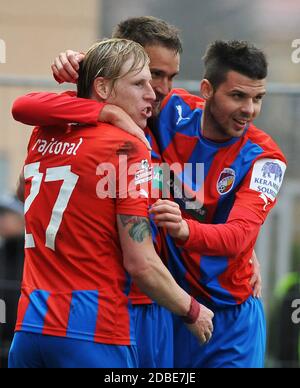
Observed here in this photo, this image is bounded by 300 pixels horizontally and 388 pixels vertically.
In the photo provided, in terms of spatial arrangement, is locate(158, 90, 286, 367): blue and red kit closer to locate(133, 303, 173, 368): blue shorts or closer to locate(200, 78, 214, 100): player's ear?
locate(200, 78, 214, 100): player's ear

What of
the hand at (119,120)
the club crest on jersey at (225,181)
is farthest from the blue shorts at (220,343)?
the hand at (119,120)

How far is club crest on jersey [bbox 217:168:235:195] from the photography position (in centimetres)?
463

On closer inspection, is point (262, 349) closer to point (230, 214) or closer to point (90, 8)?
point (230, 214)

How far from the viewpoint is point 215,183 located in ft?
15.2

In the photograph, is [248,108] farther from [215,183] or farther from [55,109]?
[55,109]

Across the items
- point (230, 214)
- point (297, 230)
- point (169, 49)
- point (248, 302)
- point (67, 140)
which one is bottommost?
point (297, 230)

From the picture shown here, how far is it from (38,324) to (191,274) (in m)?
0.95

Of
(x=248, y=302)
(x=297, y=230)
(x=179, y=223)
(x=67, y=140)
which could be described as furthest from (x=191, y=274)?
(x=297, y=230)

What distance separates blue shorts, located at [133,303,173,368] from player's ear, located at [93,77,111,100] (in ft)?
3.29

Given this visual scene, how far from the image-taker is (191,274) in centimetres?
471

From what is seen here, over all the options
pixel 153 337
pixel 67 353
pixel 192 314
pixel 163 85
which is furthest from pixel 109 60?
pixel 153 337

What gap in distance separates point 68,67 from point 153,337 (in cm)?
129

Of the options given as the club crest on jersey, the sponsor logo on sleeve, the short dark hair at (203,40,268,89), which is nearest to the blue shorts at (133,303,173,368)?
the club crest on jersey

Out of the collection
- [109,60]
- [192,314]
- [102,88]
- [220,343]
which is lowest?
[220,343]
